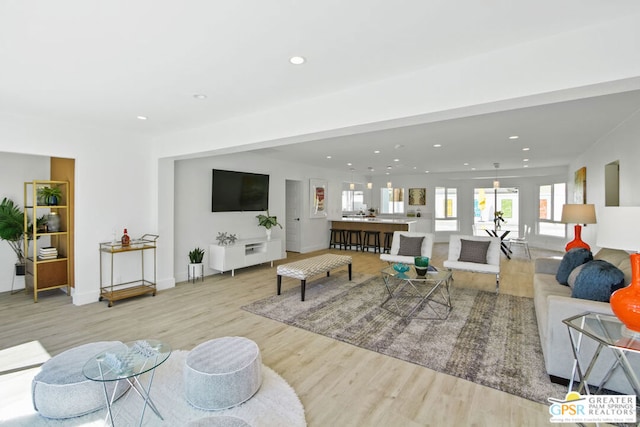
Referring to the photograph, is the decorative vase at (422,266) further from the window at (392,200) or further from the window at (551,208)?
the window at (392,200)

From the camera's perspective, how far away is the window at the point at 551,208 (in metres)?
9.05

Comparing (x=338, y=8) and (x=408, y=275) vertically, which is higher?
(x=338, y=8)

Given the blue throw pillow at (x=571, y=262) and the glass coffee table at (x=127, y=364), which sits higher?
the blue throw pillow at (x=571, y=262)

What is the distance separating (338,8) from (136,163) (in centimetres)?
438

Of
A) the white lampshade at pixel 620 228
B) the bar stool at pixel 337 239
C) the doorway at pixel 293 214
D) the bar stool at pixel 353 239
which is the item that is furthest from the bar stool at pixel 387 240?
the white lampshade at pixel 620 228

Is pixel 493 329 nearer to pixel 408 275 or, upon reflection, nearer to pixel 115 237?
pixel 408 275

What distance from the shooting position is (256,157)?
7109 millimetres

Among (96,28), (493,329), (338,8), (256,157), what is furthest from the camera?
(256,157)

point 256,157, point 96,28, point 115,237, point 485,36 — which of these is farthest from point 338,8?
point 256,157

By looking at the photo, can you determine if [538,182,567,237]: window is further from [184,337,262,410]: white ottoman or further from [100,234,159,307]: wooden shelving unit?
[100,234,159,307]: wooden shelving unit

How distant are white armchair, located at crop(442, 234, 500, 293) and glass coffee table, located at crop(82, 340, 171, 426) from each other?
4.47m

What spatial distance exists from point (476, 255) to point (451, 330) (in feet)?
7.19

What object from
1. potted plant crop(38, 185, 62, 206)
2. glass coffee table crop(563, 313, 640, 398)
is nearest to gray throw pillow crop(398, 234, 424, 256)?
glass coffee table crop(563, 313, 640, 398)

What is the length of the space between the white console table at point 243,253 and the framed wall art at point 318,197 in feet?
7.48
